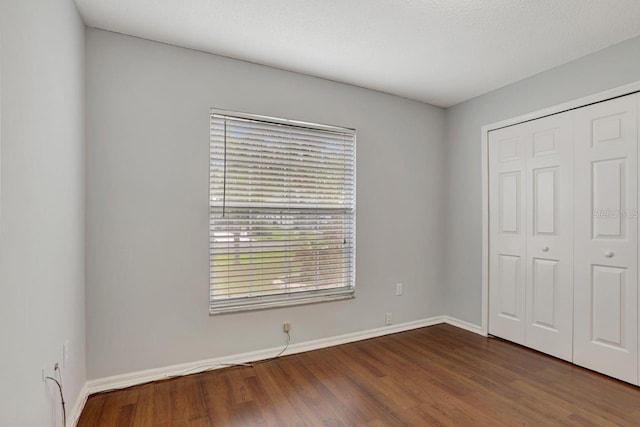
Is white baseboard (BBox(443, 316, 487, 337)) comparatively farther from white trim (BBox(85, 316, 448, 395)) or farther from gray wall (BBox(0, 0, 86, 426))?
gray wall (BBox(0, 0, 86, 426))

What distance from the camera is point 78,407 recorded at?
6.79ft

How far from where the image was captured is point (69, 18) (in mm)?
1937

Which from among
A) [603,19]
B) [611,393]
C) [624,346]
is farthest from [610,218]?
[603,19]

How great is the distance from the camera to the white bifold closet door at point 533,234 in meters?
2.86

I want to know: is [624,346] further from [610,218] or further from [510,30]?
[510,30]

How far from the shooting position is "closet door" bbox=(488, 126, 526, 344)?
3213 mm

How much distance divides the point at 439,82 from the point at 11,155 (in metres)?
3.24

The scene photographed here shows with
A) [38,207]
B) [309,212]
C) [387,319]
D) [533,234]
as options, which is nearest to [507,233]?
[533,234]

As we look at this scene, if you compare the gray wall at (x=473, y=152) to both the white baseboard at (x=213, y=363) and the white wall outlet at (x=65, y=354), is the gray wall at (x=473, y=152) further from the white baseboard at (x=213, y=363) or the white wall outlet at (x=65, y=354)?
the white wall outlet at (x=65, y=354)

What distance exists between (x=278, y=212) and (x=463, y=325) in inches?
96.8

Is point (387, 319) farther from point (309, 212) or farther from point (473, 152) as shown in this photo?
point (473, 152)

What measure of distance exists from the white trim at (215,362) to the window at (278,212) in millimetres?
396

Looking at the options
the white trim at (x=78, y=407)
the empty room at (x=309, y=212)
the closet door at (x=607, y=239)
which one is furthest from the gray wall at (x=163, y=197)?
the closet door at (x=607, y=239)

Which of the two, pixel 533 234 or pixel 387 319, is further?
pixel 387 319
